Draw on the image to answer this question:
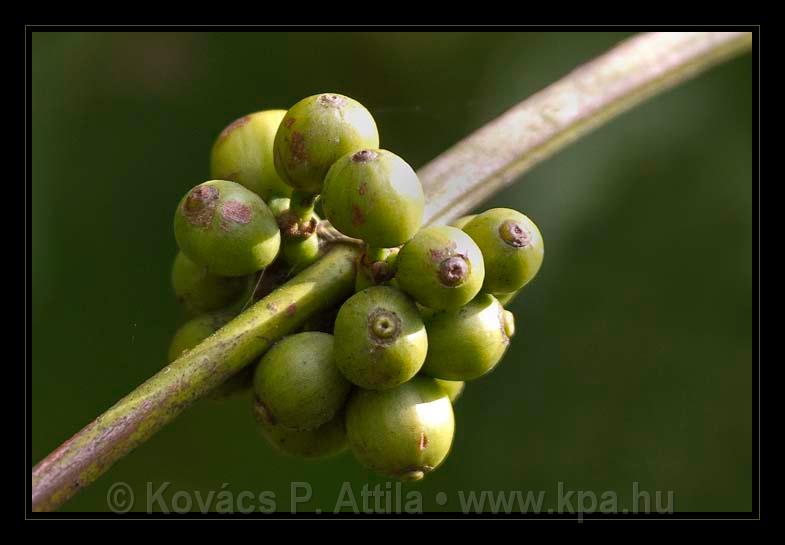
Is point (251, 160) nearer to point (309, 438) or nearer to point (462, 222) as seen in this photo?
point (462, 222)

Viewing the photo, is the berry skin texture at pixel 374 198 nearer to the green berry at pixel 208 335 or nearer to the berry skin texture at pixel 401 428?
the berry skin texture at pixel 401 428

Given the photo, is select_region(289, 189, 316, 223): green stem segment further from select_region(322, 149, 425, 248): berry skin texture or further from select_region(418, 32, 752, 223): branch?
select_region(418, 32, 752, 223): branch

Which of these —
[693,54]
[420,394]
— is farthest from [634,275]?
[420,394]

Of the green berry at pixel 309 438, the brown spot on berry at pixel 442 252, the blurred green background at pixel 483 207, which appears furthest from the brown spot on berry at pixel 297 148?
the blurred green background at pixel 483 207

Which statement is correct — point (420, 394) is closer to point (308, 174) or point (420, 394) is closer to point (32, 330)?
point (308, 174)

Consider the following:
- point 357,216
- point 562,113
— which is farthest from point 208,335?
point 562,113

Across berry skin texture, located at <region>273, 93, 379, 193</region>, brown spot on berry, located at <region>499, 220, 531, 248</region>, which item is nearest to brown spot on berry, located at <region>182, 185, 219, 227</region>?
berry skin texture, located at <region>273, 93, 379, 193</region>

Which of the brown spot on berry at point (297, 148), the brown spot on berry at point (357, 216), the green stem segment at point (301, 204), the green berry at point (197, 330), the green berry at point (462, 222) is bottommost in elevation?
the green berry at point (197, 330)
